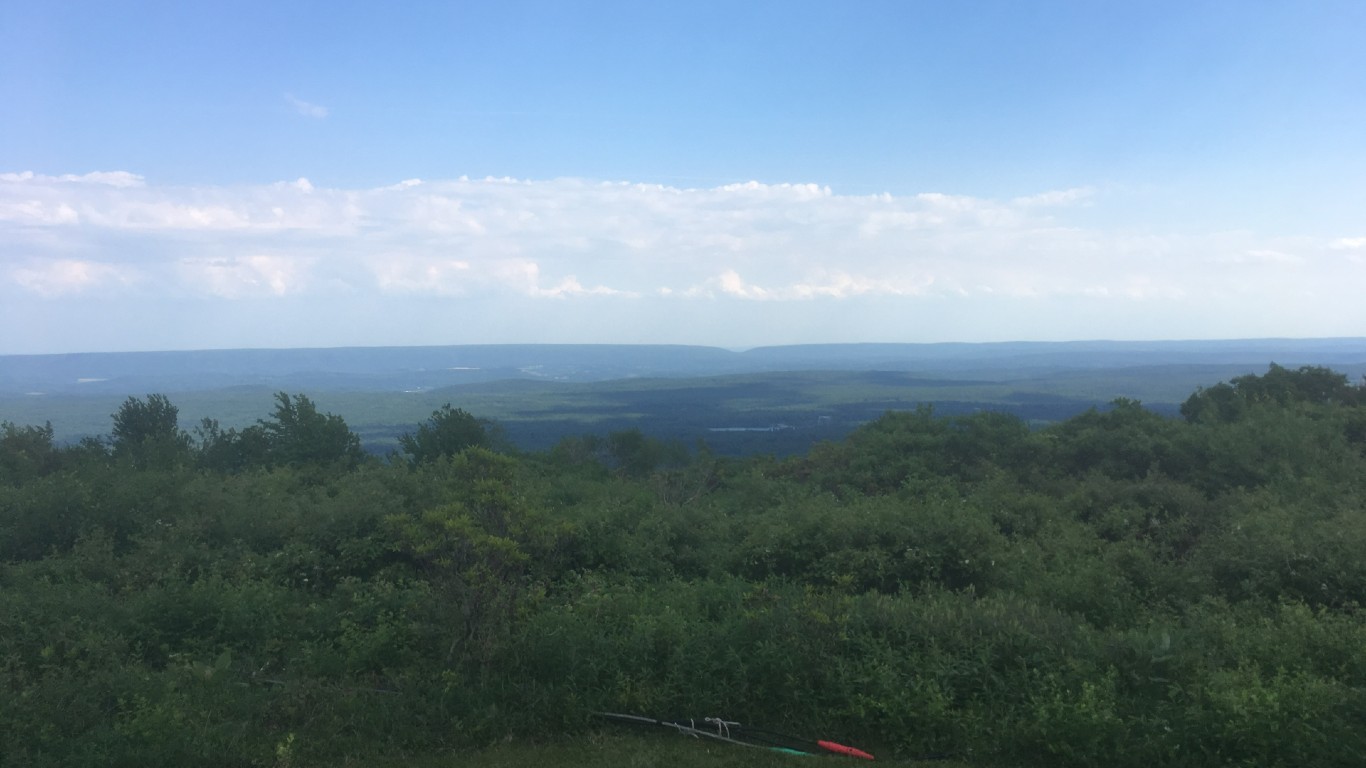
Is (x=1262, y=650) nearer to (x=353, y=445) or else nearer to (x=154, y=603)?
(x=154, y=603)

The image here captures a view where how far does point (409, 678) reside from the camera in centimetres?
603

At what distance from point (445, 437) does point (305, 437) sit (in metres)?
3.70

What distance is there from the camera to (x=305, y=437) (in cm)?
2170

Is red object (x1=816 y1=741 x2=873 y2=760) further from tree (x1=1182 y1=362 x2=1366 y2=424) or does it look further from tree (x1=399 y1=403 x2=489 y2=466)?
tree (x1=1182 y1=362 x2=1366 y2=424)

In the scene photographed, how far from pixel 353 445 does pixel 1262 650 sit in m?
21.6

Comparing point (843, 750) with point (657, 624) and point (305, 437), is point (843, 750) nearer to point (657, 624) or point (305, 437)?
point (657, 624)

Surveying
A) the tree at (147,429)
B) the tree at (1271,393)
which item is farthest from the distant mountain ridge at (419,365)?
the tree at (147,429)

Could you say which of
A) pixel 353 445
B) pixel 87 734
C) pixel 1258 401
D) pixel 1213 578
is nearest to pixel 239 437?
pixel 353 445

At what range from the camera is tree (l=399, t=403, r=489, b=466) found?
22719mm

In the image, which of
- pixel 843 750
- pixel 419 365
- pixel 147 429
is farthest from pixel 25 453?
pixel 419 365

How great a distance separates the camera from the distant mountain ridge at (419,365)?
82.1 metres

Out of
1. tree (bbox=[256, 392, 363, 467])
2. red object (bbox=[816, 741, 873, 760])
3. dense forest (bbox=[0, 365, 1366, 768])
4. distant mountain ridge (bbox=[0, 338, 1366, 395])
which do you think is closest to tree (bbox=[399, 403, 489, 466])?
tree (bbox=[256, 392, 363, 467])

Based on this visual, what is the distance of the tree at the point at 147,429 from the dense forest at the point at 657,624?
10661 mm

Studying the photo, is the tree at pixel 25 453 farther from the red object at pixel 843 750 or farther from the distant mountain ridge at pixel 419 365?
the distant mountain ridge at pixel 419 365
